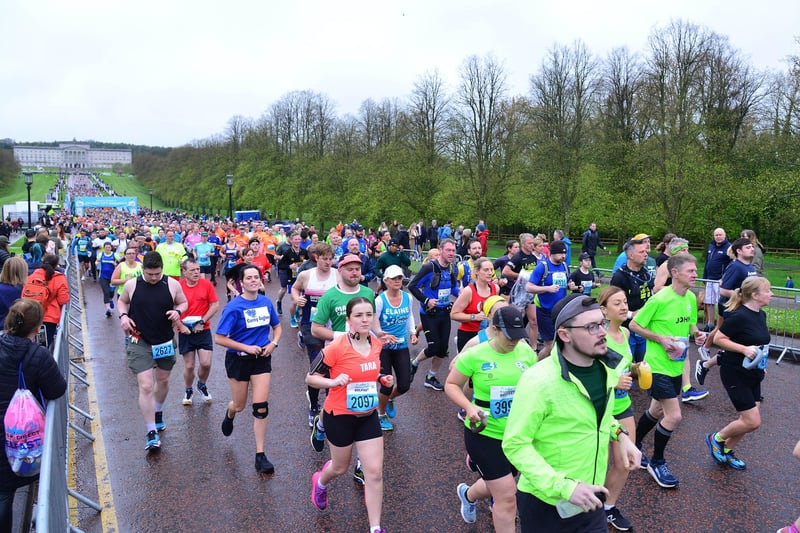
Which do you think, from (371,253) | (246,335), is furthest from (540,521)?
(371,253)

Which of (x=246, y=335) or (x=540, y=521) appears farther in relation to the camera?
(x=246, y=335)

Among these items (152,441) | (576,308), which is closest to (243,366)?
(152,441)

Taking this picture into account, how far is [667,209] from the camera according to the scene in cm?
2623

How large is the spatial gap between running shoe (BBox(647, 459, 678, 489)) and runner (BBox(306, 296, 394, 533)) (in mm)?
2677

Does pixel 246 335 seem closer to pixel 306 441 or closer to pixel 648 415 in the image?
pixel 306 441

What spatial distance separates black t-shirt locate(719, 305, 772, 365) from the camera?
18.5ft

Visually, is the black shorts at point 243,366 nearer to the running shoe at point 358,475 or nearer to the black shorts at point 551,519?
the running shoe at point 358,475

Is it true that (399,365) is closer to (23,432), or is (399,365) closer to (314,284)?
(314,284)

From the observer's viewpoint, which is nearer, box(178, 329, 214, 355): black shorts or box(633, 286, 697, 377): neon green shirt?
box(633, 286, 697, 377): neon green shirt

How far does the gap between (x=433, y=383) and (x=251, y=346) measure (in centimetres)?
345

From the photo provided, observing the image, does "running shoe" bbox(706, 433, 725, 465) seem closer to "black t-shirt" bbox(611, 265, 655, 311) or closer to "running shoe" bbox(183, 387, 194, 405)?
"black t-shirt" bbox(611, 265, 655, 311)

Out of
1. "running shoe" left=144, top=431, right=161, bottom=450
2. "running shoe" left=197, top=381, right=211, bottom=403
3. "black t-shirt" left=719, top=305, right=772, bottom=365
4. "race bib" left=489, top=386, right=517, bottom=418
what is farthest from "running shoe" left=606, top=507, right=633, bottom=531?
"running shoe" left=197, top=381, right=211, bottom=403

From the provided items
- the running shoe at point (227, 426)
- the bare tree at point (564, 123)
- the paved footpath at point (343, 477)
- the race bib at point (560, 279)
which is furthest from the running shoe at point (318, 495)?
the bare tree at point (564, 123)

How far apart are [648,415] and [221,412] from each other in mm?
5064
